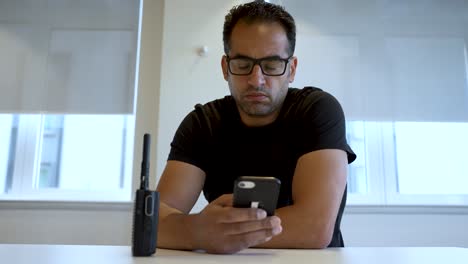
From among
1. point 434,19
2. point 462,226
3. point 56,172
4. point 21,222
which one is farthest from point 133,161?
point 434,19

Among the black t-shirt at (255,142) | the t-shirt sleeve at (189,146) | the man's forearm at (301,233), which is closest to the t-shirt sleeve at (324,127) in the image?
the black t-shirt at (255,142)

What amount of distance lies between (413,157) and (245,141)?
1785 millimetres

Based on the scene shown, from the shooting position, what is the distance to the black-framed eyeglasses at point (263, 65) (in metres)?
1.16

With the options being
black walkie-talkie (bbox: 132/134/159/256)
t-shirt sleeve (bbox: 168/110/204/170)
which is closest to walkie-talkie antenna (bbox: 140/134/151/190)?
black walkie-talkie (bbox: 132/134/159/256)

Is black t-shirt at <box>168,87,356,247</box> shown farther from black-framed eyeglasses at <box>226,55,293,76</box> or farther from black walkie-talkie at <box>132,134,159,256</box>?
black walkie-talkie at <box>132,134,159,256</box>

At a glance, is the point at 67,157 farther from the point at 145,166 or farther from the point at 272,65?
the point at 145,166

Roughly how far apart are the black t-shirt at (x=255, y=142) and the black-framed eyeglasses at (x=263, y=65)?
16 cm

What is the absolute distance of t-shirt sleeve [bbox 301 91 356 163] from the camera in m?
1.10

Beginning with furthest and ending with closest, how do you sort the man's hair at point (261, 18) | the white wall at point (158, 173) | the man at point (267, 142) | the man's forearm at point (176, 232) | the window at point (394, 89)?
the window at point (394, 89)
the white wall at point (158, 173)
the man's hair at point (261, 18)
the man at point (267, 142)
the man's forearm at point (176, 232)

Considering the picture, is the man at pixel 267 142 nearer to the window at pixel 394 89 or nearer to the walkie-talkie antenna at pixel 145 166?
the walkie-talkie antenna at pixel 145 166

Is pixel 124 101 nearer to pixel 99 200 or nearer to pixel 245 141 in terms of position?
pixel 99 200

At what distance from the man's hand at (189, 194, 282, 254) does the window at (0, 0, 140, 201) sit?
1.84 m

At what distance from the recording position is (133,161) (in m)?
2.52

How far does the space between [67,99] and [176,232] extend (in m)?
2.05
